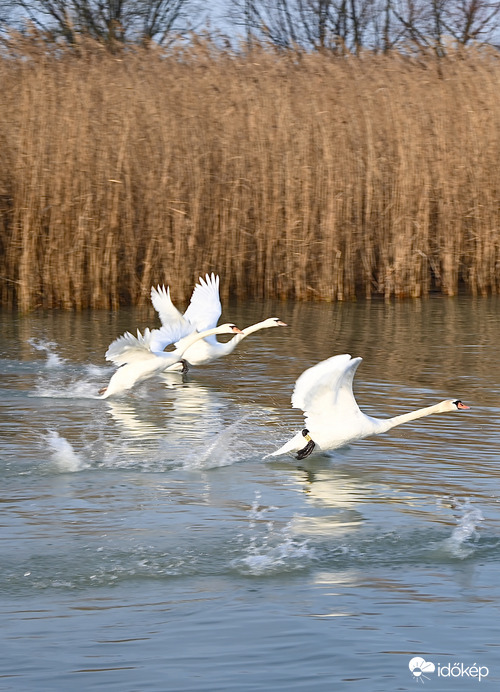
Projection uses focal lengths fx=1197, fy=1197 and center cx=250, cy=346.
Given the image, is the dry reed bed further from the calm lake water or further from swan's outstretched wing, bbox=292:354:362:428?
swan's outstretched wing, bbox=292:354:362:428

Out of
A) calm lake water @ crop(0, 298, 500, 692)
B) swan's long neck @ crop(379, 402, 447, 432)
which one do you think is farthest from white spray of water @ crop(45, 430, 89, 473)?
swan's long neck @ crop(379, 402, 447, 432)

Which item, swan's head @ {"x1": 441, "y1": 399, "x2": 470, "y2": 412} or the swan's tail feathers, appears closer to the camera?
the swan's tail feathers

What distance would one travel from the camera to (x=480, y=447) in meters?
6.63

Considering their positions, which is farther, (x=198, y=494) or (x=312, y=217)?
(x=312, y=217)

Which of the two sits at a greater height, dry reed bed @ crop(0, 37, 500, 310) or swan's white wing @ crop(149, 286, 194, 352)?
dry reed bed @ crop(0, 37, 500, 310)

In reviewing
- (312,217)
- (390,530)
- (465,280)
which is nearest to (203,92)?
(312,217)

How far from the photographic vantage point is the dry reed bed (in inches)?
478

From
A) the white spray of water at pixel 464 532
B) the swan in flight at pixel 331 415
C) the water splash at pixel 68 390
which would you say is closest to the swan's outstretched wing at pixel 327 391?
the swan in flight at pixel 331 415

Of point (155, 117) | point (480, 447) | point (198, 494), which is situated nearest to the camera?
point (198, 494)

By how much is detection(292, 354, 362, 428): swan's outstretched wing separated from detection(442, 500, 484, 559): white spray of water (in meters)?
0.88

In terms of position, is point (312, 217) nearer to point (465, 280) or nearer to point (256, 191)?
point (256, 191)

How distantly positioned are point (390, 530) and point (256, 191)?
8396 mm

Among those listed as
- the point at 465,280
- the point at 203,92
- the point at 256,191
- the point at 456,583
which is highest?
the point at 203,92

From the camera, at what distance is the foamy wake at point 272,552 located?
4543mm
